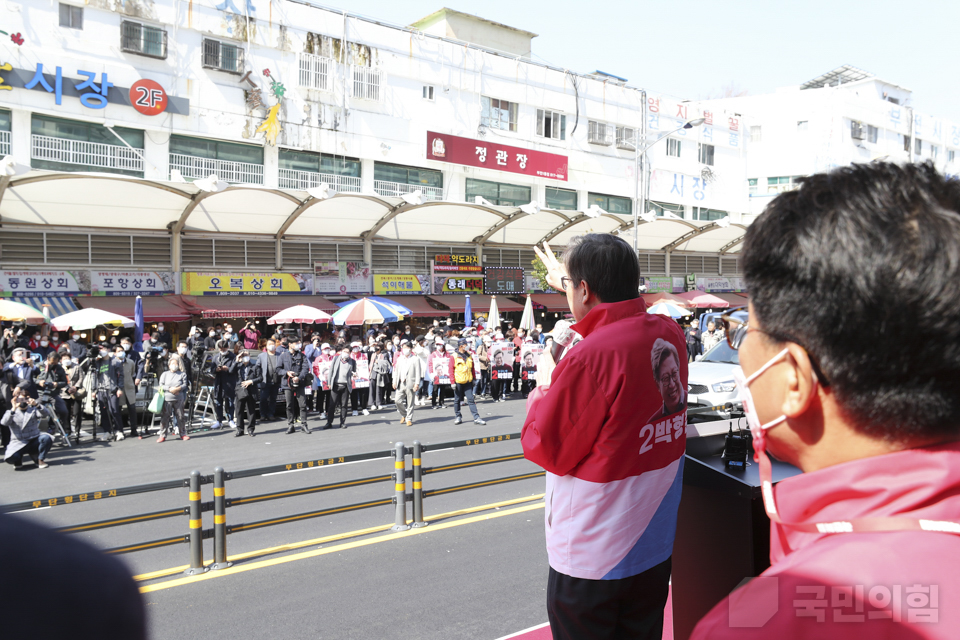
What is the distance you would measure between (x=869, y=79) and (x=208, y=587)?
57251mm

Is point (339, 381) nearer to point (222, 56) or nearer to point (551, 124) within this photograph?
point (222, 56)

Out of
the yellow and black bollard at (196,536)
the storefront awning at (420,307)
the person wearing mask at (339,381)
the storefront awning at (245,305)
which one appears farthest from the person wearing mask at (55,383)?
the storefront awning at (420,307)

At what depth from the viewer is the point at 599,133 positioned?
35.2 m

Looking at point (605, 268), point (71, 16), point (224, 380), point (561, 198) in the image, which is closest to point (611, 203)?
point (561, 198)

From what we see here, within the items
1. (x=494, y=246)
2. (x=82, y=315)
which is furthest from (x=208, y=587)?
(x=494, y=246)

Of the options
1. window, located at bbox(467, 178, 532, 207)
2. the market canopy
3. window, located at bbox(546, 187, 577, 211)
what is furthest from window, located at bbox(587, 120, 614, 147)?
the market canopy

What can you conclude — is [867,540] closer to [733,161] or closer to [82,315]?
[82,315]

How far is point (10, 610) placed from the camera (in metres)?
0.82

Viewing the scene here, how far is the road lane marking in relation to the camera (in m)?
5.59

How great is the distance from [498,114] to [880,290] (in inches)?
1267

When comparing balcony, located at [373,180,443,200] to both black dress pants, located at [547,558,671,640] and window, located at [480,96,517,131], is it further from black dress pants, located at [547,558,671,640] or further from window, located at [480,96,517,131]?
black dress pants, located at [547,558,671,640]

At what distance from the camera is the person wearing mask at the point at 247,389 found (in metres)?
13.4

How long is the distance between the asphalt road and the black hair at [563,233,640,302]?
5.77ft

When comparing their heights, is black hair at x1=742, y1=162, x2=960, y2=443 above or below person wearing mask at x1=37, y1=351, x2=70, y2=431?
above
